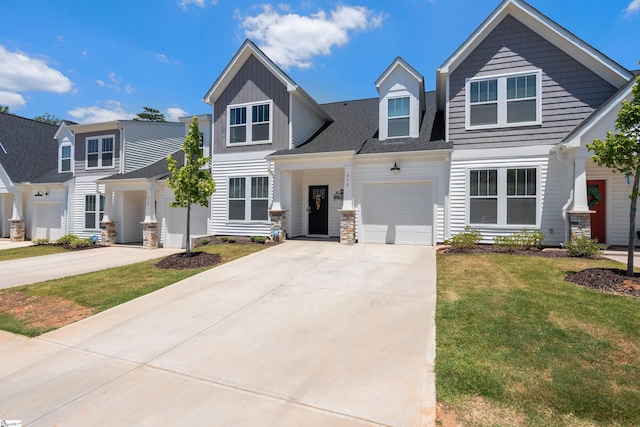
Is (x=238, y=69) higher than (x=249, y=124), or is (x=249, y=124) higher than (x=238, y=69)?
(x=238, y=69)

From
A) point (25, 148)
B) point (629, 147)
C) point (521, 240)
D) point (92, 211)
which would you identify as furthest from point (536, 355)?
point (25, 148)

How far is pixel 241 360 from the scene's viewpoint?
4.12m

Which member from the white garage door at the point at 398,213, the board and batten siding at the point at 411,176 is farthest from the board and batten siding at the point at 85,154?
the white garage door at the point at 398,213

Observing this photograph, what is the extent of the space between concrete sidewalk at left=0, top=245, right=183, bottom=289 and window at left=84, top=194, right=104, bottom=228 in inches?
122

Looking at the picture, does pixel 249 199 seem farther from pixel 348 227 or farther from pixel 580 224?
pixel 580 224

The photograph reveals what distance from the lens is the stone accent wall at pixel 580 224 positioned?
372 inches

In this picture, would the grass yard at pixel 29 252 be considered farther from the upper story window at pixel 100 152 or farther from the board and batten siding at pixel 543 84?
the board and batten siding at pixel 543 84

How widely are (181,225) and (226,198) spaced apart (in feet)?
10.4

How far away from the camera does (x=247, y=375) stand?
3.77 m

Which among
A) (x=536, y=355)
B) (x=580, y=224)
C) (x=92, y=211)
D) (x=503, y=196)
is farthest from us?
(x=92, y=211)

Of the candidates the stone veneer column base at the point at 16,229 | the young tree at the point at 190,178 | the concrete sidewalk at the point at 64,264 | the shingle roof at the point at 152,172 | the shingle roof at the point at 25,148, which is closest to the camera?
the concrete sidewalk at the point at 64,264

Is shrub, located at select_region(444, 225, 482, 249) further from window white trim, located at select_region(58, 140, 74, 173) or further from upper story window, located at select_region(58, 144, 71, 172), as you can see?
upper story window, located at select_region(58, 144, 71, 172)

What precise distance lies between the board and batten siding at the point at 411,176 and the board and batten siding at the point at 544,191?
600mm

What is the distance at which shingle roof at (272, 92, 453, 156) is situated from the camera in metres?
12.1
